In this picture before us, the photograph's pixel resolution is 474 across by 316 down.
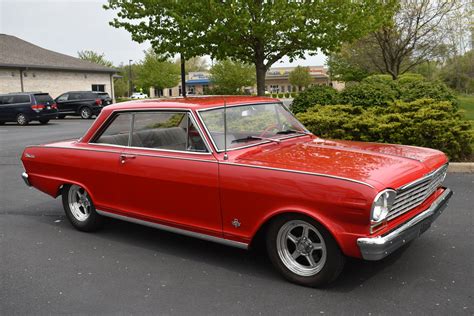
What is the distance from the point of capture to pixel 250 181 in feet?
12.7

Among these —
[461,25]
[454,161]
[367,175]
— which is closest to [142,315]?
[367,175]

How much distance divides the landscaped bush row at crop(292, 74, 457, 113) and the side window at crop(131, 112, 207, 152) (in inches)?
250

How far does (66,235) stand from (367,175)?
144 inches

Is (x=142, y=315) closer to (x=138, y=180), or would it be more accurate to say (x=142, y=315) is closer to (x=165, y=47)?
(x=138, y=180)

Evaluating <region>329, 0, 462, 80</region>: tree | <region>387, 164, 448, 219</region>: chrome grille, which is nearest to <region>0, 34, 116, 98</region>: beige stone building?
<region>329, 0, 462, 80</region>: tree

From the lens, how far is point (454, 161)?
8359 mm

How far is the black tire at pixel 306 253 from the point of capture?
11.8ft

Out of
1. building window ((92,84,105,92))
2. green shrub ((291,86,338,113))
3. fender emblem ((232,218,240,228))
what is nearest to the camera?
fender emblem ((232,218,240,228))

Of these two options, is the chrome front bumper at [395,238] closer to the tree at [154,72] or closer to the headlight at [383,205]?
the headlight at [383,205]

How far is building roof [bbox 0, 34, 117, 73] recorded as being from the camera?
3199 cm

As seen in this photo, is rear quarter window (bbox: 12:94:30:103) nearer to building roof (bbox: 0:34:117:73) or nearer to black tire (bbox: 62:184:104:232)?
building roof (bbox: 0:34:117:73)

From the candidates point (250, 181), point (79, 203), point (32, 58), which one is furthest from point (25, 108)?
point (250, 181)

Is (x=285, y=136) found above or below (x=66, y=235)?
above

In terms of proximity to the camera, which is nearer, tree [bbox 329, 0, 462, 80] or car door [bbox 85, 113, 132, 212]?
car door [bbox 85, 113, 132, 212]
